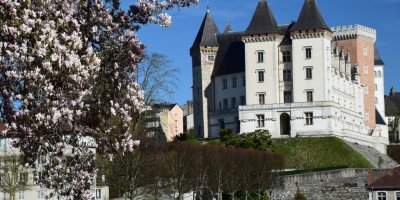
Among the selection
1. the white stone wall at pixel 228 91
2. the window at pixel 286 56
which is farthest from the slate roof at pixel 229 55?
the window at pixel 286 56

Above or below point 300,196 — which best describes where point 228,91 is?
above

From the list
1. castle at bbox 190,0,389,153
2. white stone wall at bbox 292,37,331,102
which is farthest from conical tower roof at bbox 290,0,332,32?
white stone wall at bbox 292,37,331,102

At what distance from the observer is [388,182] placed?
60.3m

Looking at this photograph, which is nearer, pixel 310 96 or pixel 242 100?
pixel 310 96

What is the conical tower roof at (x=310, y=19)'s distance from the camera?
8431 centimetres

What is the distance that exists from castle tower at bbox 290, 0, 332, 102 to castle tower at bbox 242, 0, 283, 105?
201 centimetres

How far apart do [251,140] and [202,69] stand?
2008 centimetres

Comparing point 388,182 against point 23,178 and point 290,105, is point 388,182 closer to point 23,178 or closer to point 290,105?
point 290,105

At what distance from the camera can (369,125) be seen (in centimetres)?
9888

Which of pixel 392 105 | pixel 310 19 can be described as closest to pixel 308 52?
pixel 310 19

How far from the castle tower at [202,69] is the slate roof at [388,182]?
33.1 m

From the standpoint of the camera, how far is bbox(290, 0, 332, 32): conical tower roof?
84.3 m

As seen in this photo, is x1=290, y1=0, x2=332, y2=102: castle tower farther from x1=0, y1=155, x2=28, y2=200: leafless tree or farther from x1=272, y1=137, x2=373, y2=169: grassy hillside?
x1=0, y1=155, x2=28, y2=200: leafless tree

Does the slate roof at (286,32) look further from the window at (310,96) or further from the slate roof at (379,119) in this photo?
the slate roof at (379,119)
